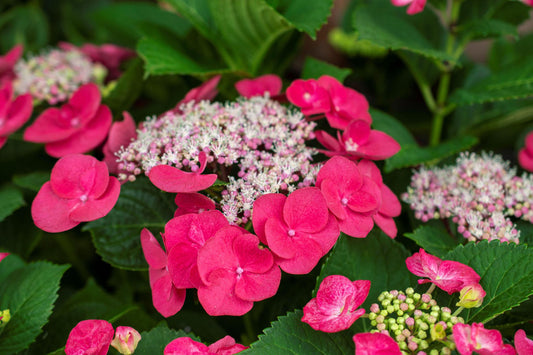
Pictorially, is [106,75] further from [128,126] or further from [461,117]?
[461,117]

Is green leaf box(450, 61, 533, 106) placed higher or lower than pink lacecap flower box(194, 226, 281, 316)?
higher

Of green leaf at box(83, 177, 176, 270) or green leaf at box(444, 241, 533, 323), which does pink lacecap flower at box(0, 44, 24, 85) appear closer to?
green leaf at box(83, 177, 176, 270)

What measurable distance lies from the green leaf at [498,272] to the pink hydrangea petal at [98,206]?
443mm

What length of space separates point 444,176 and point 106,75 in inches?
31.4

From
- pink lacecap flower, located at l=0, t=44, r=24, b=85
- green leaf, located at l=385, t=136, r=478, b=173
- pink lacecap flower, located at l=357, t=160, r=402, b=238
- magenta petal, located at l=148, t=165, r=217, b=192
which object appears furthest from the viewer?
pink lacecap flower, located at l=0, t=44, r=24, b=85

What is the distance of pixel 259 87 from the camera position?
2.61 feet

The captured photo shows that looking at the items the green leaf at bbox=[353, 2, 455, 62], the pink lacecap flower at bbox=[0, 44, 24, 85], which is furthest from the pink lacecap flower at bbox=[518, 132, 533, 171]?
the pink lacecap flower at bbox=[0, 44, 24, 85]

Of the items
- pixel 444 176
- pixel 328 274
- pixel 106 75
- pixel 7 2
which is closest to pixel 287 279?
pixel 328 274

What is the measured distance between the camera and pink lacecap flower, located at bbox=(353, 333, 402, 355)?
0.45m

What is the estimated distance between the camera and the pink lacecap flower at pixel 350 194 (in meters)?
0.58

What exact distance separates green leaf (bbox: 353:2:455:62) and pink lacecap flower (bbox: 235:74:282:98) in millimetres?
168

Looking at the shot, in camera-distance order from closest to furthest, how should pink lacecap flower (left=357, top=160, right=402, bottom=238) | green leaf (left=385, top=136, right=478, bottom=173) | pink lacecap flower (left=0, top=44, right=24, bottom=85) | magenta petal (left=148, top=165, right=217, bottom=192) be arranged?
magenta petal (left=148, top=165, right=217, bottom=192)
pink lacecap flower (left=357, top=160, right=402, bottom=238)
green leaf (left=385, top=136, right=478, bottom=173)
pink lacecap flower (left=0, top=44, right=24, bottom=85)

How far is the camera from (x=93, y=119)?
828 mm

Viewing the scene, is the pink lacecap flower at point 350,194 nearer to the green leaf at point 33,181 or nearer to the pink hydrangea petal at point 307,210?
the pink hydrangea petal at point 307,210
